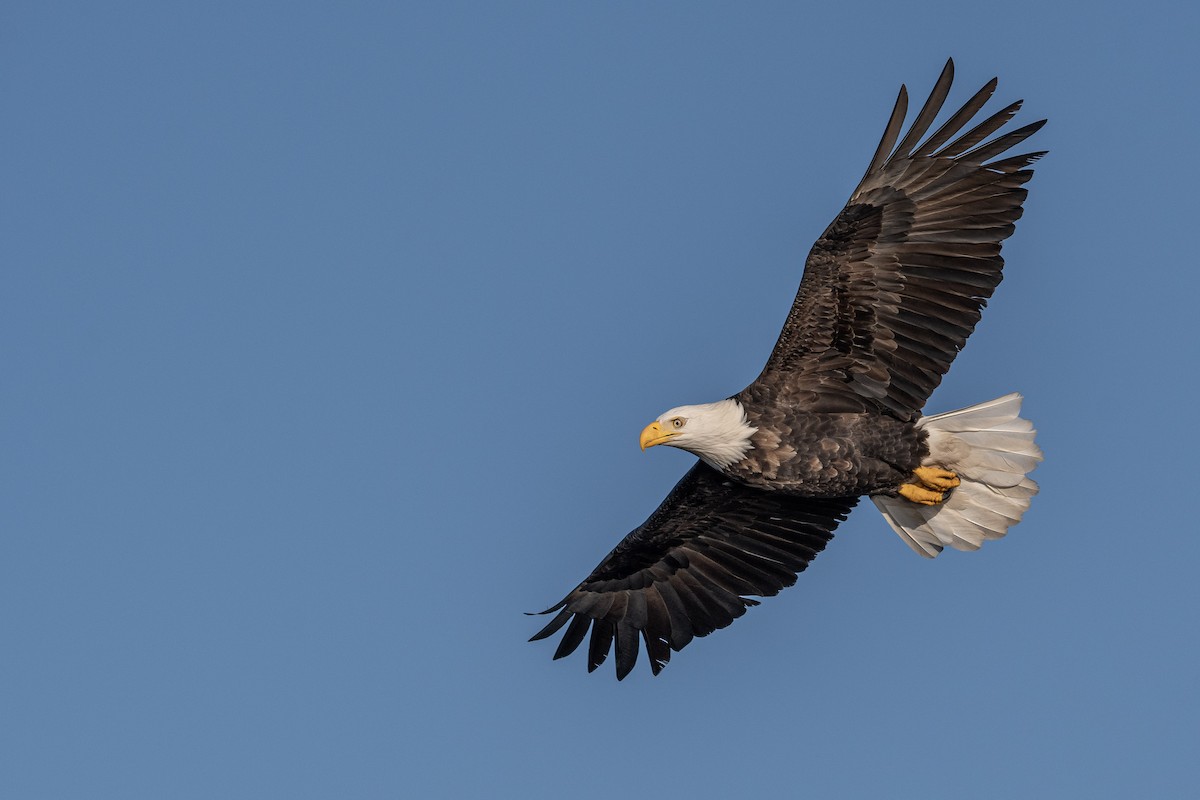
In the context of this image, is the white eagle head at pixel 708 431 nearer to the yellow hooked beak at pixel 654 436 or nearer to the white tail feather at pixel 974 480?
the yellow hooked beak at pixel 654 436

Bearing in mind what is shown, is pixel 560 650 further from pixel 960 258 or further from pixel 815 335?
pixel 960 258

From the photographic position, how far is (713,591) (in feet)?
38.0

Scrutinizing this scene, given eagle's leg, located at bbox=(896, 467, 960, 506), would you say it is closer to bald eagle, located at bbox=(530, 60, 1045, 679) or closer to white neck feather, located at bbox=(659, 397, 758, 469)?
bald eagle, located at bbox=(530, 60, 1045, 679)

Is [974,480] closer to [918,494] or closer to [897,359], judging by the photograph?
[918,494]

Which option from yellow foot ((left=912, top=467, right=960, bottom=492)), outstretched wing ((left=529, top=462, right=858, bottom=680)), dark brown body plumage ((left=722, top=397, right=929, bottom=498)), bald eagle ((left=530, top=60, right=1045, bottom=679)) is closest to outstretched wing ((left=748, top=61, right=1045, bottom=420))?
bald eagle ((left=530, top=60, right=1045, bottom=679))

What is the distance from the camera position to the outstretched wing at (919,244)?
1000cm

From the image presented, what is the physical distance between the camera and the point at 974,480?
11055mm

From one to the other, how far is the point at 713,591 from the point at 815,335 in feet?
7.53

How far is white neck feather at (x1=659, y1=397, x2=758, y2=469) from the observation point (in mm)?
10266

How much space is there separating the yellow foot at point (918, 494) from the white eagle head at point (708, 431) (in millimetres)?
1270

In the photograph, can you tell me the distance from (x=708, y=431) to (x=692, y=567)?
5.72ft

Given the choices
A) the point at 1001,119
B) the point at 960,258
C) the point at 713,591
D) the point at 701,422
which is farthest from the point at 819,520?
the point at 1001,119

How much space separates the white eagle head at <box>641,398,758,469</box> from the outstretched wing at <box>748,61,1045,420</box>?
0.56 metres

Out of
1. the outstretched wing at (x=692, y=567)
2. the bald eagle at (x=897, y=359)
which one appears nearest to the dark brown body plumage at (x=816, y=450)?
the bald eagle at (x=897, y=359)
